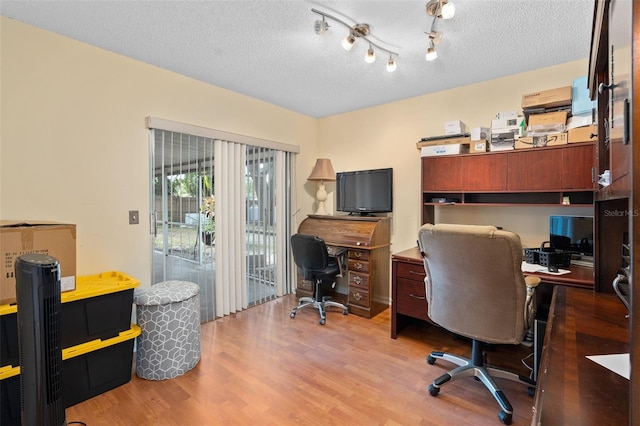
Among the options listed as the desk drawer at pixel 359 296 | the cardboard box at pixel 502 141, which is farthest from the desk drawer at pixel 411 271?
the cardboard box at pixel 502 141

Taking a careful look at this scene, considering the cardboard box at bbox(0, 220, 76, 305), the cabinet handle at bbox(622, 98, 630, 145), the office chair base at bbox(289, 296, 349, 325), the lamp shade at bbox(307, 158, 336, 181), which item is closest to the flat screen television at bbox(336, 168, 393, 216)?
the lamp shade at bbox(307, 158, 336, 181)

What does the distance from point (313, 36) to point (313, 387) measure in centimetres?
248

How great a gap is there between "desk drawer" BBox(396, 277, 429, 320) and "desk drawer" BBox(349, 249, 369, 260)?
0.59m

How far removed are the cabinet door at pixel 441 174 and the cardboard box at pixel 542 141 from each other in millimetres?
511

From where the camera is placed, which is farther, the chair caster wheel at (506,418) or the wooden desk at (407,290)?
the wooden desk at (407,290)

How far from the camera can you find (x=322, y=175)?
392cm

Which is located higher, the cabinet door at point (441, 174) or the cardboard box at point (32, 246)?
the cabinet door at point (441, 174)

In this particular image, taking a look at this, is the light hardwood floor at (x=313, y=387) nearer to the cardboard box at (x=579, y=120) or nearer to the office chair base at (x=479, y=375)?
the office chair base at (x=479, y=375)

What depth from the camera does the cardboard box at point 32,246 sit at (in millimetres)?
1673

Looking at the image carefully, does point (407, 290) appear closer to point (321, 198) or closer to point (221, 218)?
point (321, 198)

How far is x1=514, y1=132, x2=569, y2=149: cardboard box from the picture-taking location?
235 cm

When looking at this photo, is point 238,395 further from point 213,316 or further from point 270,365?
point 213,316

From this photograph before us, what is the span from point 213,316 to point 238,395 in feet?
4.54

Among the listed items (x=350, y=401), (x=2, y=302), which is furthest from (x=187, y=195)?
(x=350, y=401)
